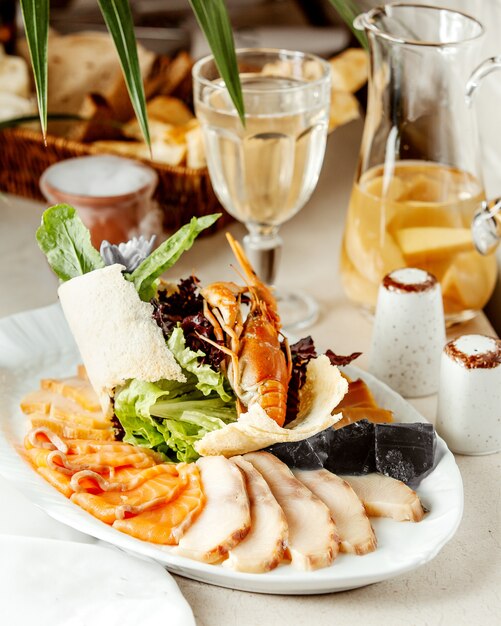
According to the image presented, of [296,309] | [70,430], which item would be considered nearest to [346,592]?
[70,430]

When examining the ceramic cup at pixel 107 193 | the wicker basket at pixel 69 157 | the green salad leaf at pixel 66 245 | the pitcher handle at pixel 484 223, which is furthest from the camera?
the wicker basket at pixel 69 157

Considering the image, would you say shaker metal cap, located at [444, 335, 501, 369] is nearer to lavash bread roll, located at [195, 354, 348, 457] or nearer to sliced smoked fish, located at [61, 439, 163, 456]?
lavash bread roll, located at [195, 354, 348, 457]

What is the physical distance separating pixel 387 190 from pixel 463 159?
121 mm

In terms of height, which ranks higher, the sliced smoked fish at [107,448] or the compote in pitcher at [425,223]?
the compote in pitcher at [425,223]

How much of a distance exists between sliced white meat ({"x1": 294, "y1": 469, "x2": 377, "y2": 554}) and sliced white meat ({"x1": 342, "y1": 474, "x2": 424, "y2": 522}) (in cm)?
2

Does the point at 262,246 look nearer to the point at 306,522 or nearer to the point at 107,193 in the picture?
the point at 107,193

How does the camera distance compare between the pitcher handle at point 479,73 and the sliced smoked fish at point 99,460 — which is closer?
the sliced smoked fish at point 99,460

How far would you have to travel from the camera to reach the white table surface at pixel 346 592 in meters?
0.98

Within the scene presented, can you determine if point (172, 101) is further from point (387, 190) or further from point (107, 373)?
point (107, 373)

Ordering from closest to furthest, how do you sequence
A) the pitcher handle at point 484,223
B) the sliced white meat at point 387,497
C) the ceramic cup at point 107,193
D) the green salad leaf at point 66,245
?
1. the sliced white meat at point 387,497
2. the green salad leaf at point 66,245
3. the pitcher handle at point 484,223
4. the ceramic cup at point 107,193

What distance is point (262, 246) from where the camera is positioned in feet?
5.21

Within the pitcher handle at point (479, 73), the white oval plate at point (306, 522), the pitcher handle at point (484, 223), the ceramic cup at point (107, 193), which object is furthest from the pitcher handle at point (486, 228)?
the ceramic cup at point (107, 193)

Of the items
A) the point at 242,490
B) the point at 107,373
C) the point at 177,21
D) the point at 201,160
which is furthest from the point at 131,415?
the point at 177,21

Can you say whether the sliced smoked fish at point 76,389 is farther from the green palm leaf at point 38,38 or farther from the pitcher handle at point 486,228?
the pitcher handle at point 486,228
